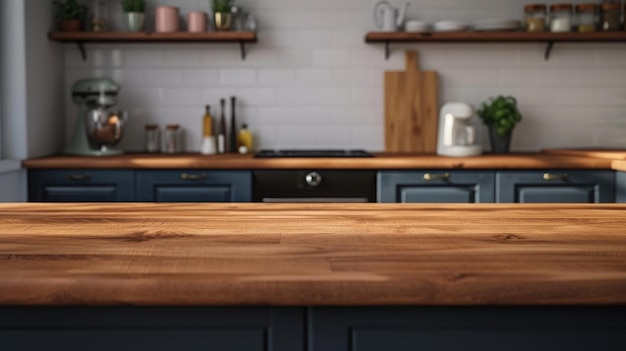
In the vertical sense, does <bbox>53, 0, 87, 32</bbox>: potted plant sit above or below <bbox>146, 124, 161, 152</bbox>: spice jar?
above

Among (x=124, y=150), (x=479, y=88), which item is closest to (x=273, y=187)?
(x=124, y=150)

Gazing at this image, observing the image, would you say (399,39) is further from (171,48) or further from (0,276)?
(0,276)

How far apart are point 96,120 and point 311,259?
9.47 ft

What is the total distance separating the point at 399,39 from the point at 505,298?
310 cm

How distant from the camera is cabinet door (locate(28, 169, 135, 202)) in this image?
11.5 ft

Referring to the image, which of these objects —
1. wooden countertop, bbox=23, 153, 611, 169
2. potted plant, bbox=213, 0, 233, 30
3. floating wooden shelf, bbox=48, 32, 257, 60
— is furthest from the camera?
potted plant, bbox=213, 0, 233, 30

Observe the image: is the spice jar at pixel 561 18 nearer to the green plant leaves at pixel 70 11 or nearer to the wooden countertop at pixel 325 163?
the wooden countertop at pixel 325 163

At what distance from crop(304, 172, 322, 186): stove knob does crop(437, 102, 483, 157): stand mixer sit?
0.73m

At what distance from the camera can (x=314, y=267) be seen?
3.51 ft

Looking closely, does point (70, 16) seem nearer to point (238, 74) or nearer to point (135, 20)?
point (135, 20)

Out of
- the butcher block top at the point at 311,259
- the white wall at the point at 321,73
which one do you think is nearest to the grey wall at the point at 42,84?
the white wall at the point at 321,73

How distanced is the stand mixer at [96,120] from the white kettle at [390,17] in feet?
4.65

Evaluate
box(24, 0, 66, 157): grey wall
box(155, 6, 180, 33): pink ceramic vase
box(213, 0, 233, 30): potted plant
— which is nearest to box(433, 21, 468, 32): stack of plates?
box(213, 0, 233, 30): potted plant

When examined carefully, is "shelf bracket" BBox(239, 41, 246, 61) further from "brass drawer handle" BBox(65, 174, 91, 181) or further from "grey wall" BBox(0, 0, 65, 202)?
"brass drawer handle" BBox(65, 174, 91, 181)
